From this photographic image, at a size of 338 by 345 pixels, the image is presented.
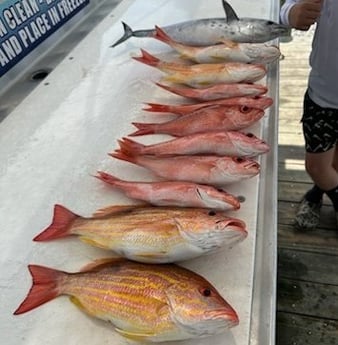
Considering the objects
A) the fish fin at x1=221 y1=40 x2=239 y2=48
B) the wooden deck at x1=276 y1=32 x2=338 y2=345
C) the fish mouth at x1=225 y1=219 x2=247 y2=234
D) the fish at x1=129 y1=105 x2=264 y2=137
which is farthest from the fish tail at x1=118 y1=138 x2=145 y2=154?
the wooden deck at x1=276 y1=32 x2=338 y2=345

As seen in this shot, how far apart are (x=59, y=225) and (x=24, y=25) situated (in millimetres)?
840

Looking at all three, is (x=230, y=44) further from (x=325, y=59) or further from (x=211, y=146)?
(x=211, y=146)

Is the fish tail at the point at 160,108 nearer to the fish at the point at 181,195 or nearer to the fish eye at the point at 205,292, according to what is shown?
the fish at the point at 181,195

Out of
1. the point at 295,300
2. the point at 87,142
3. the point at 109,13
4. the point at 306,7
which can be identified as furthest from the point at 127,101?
the point at 295,300

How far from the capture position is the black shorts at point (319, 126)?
121 cm

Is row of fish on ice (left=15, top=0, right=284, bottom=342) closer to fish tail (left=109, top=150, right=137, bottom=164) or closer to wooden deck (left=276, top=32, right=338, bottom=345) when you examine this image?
fish tail (left=109, top=150, right=137, bottom=164)

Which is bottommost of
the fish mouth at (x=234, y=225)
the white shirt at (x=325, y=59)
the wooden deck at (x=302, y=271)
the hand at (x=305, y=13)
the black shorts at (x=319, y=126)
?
the wooden deck at (x=302, y=271)

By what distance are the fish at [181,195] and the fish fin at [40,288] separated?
0.21m

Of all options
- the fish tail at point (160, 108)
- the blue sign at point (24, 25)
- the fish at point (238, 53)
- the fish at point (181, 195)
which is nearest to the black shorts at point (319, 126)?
the fish at point (238, 53)

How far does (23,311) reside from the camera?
2.20 feet

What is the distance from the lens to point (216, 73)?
3.56 feet

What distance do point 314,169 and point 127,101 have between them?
0.63 m

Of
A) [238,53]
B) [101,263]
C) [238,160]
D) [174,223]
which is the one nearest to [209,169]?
[238,160]

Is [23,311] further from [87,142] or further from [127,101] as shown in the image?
[127,101]
